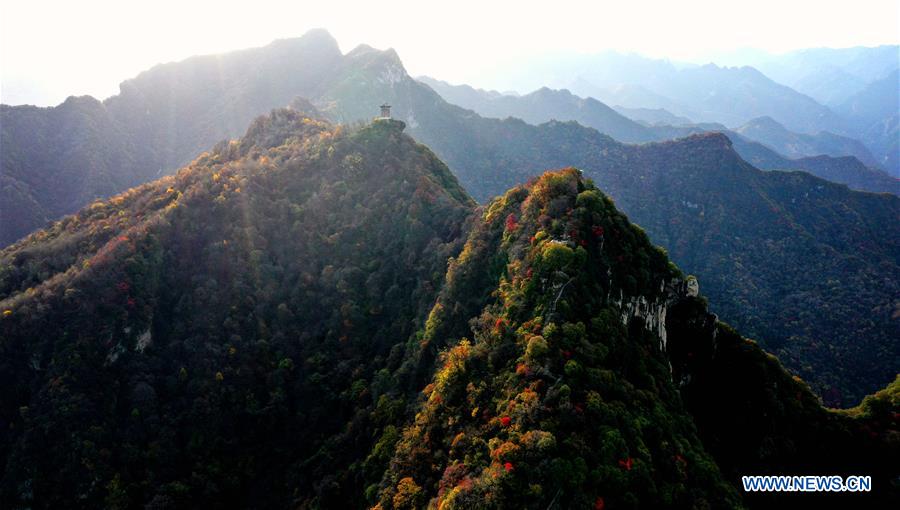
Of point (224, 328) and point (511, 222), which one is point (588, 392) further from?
point (224, 328)

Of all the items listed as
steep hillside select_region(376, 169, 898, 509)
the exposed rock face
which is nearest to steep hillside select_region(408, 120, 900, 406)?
steep hillside select_region(376, 169, 898, 509)

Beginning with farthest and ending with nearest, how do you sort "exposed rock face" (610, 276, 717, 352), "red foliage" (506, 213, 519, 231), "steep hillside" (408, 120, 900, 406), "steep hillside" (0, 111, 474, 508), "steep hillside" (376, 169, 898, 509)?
"steep hillside" (408, 120, 900, 406), "red foliage" (506, 213, 519, 231), "steep hillside" (0, 111, 474, 508), "exposed rock face" (610, 276, 717, 352), "steep hillside" (376, 169, 898, 509)

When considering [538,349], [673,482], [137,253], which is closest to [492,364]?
[538,349]

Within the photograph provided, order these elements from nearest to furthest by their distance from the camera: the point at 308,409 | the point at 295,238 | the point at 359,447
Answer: the point at 359,447
the point at 308,409
the point at 295,238

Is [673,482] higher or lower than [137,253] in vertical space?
lower

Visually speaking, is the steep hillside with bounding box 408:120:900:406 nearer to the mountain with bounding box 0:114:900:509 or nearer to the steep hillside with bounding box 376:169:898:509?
the steep hillside with bounding box 376:169:898:509

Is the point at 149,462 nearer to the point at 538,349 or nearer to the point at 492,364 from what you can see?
the point at 492,364
